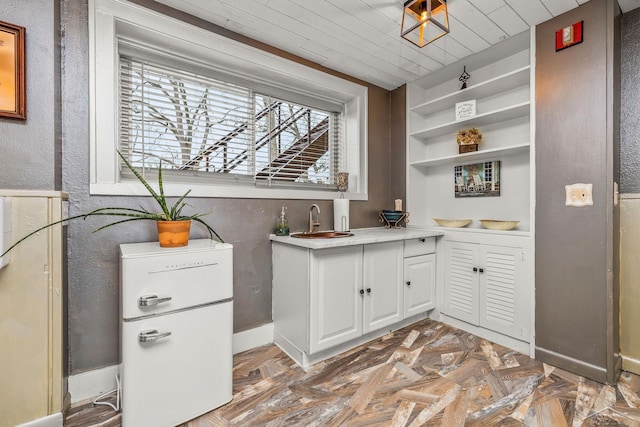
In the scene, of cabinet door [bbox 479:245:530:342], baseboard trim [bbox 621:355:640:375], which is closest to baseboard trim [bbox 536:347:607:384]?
cabinet door [bbox 479:245:530:342]

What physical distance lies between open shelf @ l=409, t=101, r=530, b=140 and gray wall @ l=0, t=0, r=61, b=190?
2638 millimetres

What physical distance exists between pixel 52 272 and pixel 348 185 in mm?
2193

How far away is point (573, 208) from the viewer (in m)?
1.83

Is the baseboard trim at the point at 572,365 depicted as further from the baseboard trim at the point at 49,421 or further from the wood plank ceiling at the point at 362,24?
the baseboard trim at the point at 49,421

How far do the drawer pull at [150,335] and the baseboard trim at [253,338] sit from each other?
0.83 m

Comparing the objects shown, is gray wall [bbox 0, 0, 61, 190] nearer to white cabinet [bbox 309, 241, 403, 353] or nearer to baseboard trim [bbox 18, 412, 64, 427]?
baseboard trim [bbox 18, 412, 64, 427]

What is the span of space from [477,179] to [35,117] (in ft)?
10.0

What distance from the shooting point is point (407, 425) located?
54.9 inches

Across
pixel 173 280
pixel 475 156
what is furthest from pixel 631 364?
pixel 173 280

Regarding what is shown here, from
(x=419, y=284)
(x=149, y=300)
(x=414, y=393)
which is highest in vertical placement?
(x=149, y=300)

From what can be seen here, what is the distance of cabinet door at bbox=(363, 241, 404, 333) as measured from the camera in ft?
7.11

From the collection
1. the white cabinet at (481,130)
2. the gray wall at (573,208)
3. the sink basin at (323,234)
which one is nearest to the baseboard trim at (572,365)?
the gray wall at (573,208)

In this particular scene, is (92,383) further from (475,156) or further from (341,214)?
(475,156)

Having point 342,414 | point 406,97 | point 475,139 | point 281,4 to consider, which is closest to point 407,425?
point 342,414
